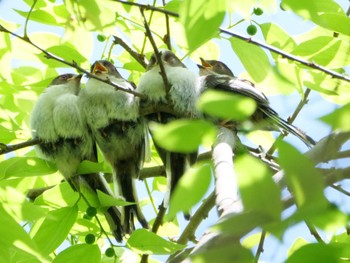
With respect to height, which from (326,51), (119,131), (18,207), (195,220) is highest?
(326,51)

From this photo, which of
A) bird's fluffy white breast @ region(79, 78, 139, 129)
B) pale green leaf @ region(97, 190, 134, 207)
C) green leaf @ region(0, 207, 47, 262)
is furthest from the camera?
bird's fluffy white breast @ region(79, 78, 139, 129)

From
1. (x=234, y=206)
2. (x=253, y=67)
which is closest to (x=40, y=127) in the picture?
(x=253, y=67)

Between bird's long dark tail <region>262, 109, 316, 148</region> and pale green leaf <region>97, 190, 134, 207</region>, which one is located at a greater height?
bird's long dark tail <region>262, 109, 316, 148</region>

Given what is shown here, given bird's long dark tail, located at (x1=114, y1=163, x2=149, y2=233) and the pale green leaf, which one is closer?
the pale green leaf

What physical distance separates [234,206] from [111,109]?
188cm

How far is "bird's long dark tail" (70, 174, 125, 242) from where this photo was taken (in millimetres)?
3297

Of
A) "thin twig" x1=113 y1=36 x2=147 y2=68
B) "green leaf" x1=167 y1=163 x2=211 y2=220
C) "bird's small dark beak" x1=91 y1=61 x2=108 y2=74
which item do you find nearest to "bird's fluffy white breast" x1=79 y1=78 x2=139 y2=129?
Result: "bird's small dark beak" x1=91 y1=61 x2=108 y2=74

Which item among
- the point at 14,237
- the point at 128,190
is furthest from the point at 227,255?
the point at 128,190

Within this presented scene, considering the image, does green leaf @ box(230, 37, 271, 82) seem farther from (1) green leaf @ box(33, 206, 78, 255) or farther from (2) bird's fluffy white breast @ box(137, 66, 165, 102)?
(2) bird's fluffy white breast @ box(137, 66, 165, 102)

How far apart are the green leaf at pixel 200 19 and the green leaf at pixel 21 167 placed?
1560mm

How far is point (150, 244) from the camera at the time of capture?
251cm

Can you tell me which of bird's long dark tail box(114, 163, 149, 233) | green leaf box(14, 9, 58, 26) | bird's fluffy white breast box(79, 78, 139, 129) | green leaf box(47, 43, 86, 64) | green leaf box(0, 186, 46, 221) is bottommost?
bird's long dark tail box(114, 163, 149, 233)

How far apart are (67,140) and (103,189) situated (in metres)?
0.32

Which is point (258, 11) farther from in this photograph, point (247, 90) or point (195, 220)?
point (195, 220)
